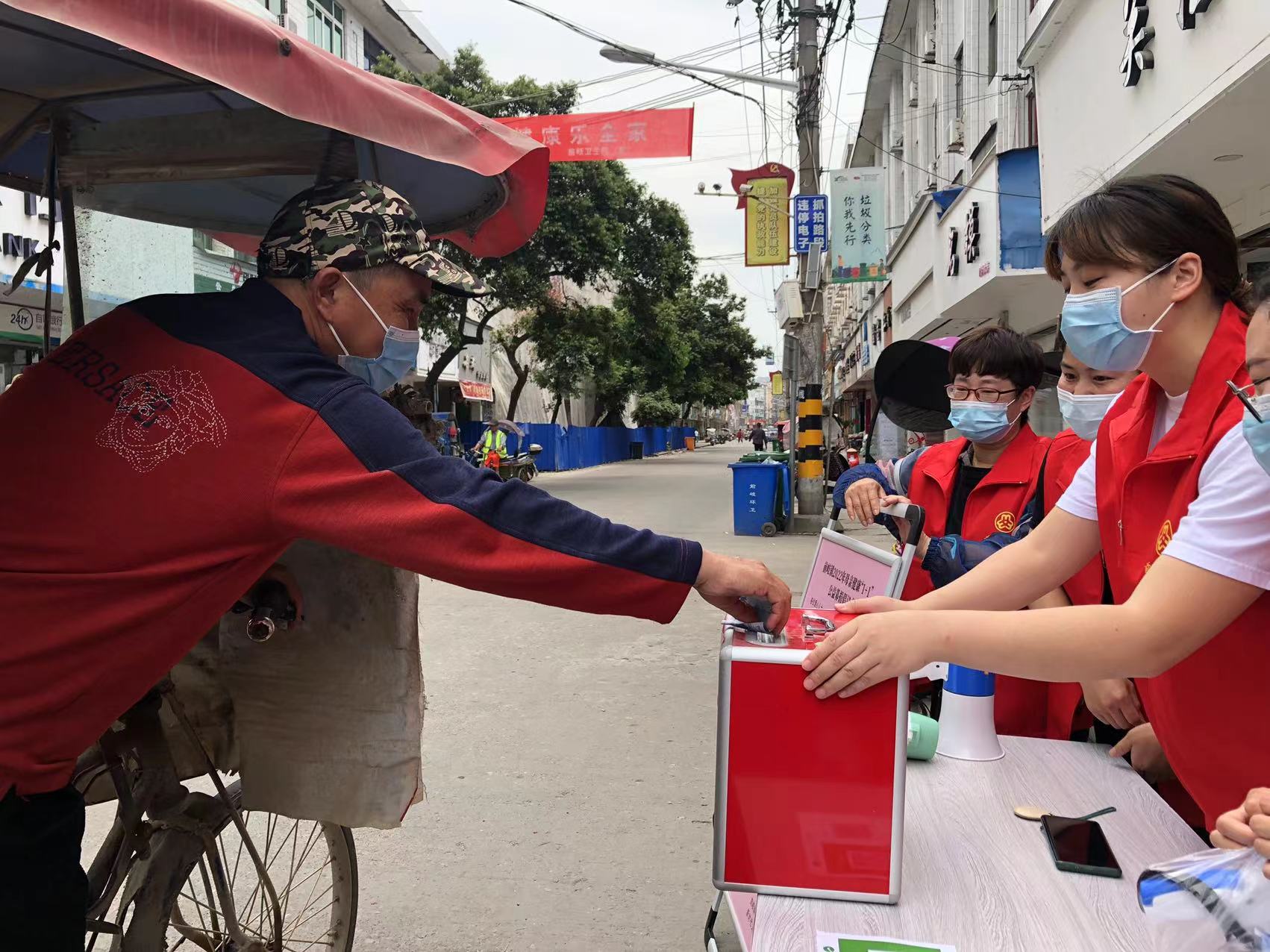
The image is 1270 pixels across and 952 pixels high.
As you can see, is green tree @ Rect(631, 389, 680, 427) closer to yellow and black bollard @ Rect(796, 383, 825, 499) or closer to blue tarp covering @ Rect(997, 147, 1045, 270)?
yellow and black bollard @ Rect(796, 383, 825, 499)

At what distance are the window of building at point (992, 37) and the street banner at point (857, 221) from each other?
1.80m

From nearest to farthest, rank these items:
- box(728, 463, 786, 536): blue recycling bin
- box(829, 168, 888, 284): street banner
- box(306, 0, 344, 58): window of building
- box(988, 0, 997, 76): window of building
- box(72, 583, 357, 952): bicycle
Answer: box(72, 583, 357, 952): bicycle, box(728, 463, 786, 536): blue recycling bin, box(988, 0, 997, 76): window of building, box(829, 168, 888, 284): street banner, box(306, 0, 344, 58): window of building

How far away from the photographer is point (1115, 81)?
6004 millimetres

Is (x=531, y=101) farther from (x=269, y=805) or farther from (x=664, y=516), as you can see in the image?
(x=269, y=805)

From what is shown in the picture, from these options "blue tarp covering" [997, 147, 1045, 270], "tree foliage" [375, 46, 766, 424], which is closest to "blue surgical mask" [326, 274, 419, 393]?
"tree foliage" [375, 46, 766, 424]

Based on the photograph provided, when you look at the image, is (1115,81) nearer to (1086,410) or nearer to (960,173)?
(1086,410)

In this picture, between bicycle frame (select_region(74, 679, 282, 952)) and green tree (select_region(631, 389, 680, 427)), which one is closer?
bicycle frame (select_region(74, 679, 282, 952))

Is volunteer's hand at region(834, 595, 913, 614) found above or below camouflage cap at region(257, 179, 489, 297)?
below

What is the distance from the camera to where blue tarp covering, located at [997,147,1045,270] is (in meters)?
8.55

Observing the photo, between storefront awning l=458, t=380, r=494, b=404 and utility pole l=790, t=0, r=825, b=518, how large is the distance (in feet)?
53.8

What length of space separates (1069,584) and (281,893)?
2.32 m

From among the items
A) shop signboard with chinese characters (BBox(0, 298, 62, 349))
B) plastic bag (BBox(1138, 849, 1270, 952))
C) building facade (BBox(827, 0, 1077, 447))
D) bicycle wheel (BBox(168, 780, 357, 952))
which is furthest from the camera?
shop signboard with chinese characters (BBox(0, 298, 62, 349))

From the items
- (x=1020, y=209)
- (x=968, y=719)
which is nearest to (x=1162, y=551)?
(x=968, y=719)

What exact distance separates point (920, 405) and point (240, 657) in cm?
277
